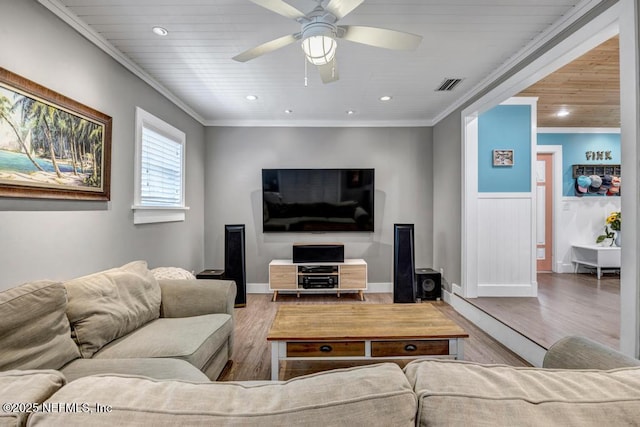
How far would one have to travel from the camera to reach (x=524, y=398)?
2.06 feet

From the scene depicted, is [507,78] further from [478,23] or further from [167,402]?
[167,402]

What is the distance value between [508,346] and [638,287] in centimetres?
136

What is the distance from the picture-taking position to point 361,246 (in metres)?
4.86

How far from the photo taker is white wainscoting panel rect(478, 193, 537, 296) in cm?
396

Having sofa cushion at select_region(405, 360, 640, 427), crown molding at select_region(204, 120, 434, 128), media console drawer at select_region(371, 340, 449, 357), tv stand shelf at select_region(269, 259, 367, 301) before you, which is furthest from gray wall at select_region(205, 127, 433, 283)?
sofa cushion at select_region(405, 360, 640, 427)

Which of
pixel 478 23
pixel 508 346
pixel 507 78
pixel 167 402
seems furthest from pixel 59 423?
pixel 507 78

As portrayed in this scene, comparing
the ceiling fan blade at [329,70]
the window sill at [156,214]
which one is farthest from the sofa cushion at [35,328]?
the ceiling fan blade at [329,70]

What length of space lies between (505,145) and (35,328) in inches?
185

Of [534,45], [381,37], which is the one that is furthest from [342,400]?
[534,45]

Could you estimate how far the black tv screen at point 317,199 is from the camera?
469 cm

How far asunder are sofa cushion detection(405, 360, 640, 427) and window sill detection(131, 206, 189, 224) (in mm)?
3030

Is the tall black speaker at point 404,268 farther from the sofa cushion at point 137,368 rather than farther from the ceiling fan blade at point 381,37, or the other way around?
the sofa cushion at point 137,368

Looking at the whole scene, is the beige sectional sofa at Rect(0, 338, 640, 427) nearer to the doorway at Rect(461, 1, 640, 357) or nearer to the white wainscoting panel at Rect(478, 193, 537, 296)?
the doorway at Rect(461, 1, 640, 357)

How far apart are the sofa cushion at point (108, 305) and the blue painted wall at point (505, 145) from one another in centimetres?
384
